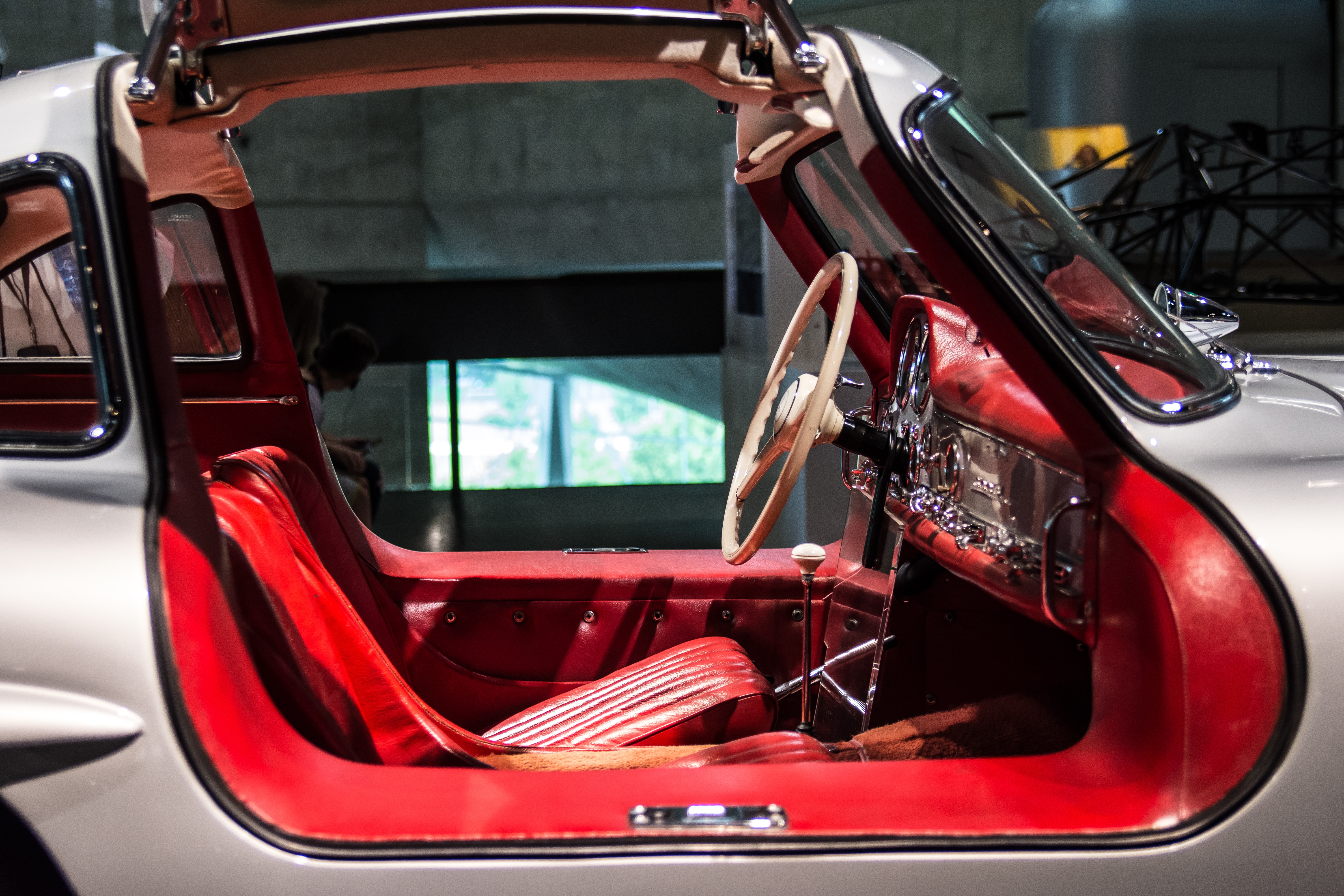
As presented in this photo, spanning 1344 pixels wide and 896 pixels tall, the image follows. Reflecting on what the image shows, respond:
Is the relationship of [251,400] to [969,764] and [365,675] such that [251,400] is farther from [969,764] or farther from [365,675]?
[969,764]

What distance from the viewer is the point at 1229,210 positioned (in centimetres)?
577

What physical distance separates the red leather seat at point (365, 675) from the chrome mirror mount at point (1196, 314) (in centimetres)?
107

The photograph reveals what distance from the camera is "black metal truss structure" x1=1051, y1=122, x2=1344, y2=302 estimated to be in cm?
573

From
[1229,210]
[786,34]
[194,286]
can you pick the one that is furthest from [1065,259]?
[1229,210]

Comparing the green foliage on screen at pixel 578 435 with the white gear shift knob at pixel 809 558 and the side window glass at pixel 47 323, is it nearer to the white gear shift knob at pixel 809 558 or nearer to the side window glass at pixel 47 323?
the white gear shift knob at pixel 809 558

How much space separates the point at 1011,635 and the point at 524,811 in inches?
40.8

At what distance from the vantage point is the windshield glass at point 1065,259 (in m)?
1.22

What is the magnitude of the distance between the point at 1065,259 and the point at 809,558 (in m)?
0.83

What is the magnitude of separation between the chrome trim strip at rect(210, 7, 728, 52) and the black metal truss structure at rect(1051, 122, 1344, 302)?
16.3 feet

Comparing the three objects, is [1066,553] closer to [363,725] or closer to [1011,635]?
[1011,635]

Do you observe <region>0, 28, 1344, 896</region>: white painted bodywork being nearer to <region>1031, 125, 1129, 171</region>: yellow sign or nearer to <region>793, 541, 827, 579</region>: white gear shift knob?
<region>793, 541, 827, 579</region>: white gear shift knob

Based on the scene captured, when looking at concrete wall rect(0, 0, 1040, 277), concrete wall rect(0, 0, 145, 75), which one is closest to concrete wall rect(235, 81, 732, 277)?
concrete wall rect(0, 0, 1040, 277)

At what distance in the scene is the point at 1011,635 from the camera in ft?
5.77

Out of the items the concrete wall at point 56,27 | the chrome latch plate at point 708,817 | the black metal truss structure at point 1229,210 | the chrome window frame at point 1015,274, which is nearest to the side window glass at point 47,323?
the chrome latch plate at point 708,817
